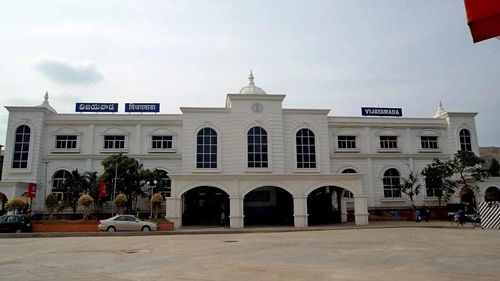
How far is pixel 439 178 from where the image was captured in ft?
105

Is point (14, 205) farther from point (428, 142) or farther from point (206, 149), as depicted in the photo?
point (428, 142)

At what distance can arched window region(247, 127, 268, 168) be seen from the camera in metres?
32.4

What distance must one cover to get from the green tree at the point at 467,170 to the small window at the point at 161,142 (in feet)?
81.5

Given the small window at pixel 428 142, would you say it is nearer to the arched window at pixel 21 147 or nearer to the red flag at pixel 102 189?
the red flag at pixel 102 189

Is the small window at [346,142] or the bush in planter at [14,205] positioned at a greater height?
the small window at [346,142]

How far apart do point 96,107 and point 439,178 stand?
31.7 m

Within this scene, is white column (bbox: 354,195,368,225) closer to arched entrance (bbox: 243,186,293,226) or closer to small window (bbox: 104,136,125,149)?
arched entrance (bbox: 243,186,293,226)

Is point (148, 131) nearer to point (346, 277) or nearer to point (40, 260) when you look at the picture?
point (40, 260)

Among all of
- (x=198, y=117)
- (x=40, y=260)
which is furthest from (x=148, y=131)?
(x=40, y=260)

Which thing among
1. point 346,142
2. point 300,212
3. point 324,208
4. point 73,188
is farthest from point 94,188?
point 346,142

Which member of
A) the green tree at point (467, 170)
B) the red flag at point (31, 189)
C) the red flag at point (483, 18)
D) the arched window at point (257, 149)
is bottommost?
the red flag at point (483, 18)

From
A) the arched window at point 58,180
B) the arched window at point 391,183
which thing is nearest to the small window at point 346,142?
the arched window at point 391,183

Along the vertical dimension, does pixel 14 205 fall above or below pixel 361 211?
above

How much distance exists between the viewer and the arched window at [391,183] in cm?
3506
